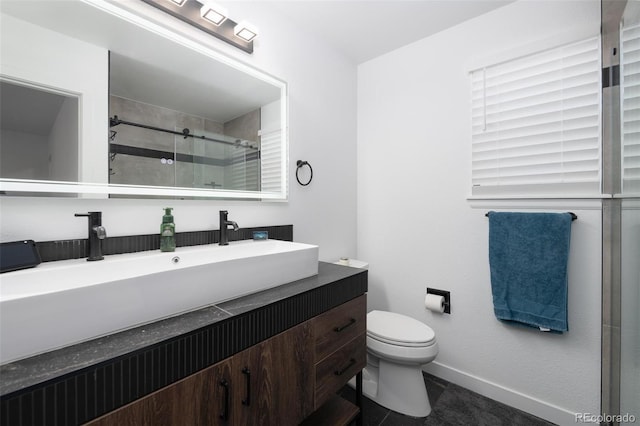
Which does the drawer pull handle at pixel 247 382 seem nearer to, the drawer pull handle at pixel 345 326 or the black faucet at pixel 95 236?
the drawer pull handle at pixel 345 326

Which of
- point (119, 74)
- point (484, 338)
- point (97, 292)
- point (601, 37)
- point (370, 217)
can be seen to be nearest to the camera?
point (97, 292)

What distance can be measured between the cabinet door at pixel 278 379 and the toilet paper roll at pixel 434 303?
44.8 inches

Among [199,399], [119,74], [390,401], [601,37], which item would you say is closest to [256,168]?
[119,74]

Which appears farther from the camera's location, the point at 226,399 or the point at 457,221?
the point at 457,221

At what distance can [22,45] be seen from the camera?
0.90m

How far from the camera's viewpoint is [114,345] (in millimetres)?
618

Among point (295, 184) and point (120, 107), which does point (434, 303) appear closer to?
point (295, 184)

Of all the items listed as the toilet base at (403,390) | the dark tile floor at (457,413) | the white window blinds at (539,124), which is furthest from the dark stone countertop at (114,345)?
the white window blinds at (539,124)

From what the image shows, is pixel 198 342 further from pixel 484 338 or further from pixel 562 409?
pixel 562 409

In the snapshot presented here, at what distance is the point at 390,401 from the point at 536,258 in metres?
1.18

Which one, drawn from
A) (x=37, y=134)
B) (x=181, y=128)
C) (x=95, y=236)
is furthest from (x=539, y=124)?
(x=37, y=134)

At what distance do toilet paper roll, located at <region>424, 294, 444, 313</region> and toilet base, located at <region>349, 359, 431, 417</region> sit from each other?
A: 0.43m

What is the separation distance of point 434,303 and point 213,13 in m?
→ 2.12

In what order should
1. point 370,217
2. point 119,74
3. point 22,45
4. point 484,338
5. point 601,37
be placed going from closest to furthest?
1. point 22,45
2. point 119,74
3. point 601,37
4. point 484,338
5. point 370,217
